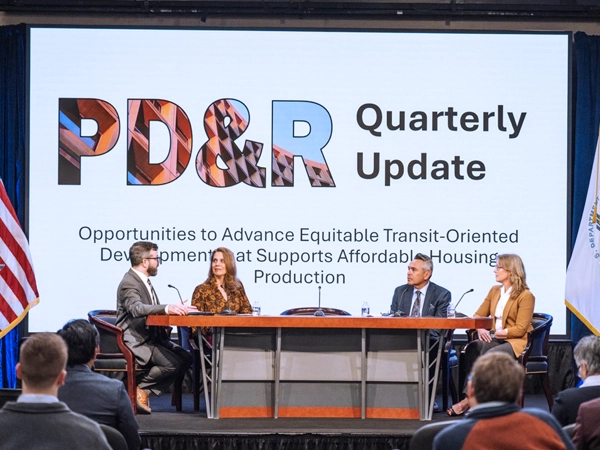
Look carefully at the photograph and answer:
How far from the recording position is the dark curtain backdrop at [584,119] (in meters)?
7.90

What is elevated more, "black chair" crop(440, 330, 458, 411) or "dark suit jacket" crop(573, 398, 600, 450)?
"dark suit jacket" crop(573, 398, 600, 450)

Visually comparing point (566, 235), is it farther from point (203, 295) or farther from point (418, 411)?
point (203, 295)

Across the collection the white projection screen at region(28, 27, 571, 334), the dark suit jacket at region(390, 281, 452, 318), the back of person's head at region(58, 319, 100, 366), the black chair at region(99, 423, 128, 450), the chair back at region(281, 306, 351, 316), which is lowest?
the chair back at region(281, 306, 351, 316)

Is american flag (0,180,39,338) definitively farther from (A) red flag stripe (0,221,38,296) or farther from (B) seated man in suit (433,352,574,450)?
(B) seated man in suit (433,352,574,450)

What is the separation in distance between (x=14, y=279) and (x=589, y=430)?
541 cm

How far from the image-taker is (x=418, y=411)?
19.5ft

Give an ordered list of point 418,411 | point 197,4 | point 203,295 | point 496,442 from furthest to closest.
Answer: point 197,4
point 203,295
point 418,411
point 496,442

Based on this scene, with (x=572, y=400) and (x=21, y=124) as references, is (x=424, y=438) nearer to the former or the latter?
(x=572, y=400)

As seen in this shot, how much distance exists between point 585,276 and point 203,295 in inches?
134

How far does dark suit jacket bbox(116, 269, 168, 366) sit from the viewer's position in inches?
247

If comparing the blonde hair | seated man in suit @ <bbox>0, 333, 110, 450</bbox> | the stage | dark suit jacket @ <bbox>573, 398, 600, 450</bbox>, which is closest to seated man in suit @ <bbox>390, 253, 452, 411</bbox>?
the blonde hair

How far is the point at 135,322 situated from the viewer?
6.32 metres

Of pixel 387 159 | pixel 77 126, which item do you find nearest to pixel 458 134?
pixel 387 159

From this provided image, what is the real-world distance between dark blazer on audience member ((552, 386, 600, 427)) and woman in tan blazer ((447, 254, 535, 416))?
2496mm
